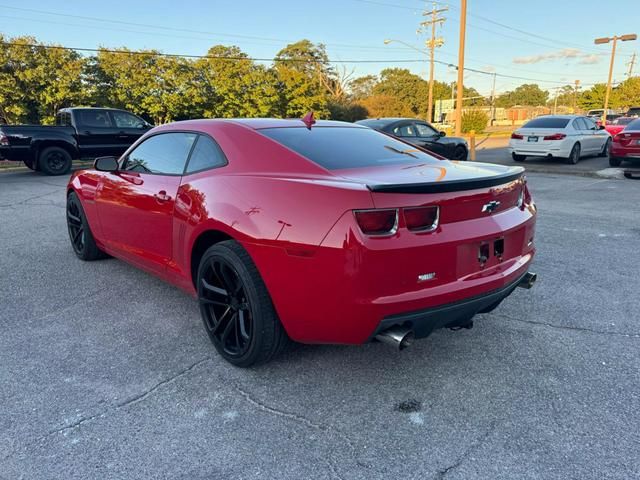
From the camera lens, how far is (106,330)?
3459 millimetres

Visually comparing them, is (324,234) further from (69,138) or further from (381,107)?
(381,107)

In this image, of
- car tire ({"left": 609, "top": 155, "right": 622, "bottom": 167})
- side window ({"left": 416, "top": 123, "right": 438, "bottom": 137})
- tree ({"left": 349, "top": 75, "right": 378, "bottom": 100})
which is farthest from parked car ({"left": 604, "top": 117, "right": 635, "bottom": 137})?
tree ({"left": 349, "top": 75, "right": 378, "bottom": 100})

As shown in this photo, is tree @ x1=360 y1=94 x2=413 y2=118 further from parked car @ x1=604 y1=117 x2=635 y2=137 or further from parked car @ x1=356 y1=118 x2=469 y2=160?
parked car @ x1=356 y1=118 x2=469 y2=160

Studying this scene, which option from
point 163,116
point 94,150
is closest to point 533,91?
point 163,116

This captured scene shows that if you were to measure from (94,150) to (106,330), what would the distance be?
1179 centimetres

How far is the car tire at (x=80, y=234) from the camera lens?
15.9ft

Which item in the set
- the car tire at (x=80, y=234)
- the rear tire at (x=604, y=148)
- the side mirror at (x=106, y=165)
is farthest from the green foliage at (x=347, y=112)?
the side mirror at (x=106, y=165)

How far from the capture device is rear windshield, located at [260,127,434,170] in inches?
116

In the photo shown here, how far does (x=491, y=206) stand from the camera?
2.62 m

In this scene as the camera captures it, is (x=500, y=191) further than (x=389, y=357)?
→ No

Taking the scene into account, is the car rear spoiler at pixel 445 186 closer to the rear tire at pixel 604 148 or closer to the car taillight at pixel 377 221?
the car taillight at pixel 377 221

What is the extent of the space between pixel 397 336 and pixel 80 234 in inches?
159

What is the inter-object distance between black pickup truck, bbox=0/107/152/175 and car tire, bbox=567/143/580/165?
1298 centimetres

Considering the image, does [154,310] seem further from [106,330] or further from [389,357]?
[389,357]
